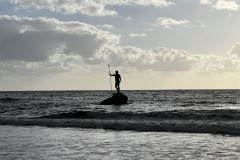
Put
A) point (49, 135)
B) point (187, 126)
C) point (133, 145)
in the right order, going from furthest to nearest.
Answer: point (187, 126) → point (49, 135) → point (133, 145)

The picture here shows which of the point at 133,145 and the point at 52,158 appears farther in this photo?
the point at 133,145

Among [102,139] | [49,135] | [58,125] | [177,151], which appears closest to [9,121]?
[58,125]

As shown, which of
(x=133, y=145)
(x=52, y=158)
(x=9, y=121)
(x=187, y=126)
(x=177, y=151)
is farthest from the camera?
(x=9, y=121)

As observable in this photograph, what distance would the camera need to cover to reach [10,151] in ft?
29.8

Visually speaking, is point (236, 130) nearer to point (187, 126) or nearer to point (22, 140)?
point (187, 126)

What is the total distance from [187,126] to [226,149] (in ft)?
16.0

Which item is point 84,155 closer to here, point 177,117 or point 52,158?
point 52,158

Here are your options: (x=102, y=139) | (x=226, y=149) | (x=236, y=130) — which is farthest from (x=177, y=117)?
(x=226, y=149)

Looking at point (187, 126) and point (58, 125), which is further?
point (58, 125)

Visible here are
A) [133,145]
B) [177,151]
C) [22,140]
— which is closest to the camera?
[177,151]

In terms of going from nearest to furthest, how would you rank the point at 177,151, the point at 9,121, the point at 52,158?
1. the point at 52,158
2. the point at 177,151
3. the point at 9,121

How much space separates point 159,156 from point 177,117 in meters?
10.8

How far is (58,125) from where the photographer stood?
52.2 feet

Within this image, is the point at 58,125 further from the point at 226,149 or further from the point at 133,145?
the point at 226,149
